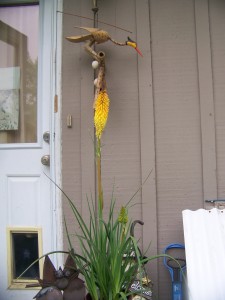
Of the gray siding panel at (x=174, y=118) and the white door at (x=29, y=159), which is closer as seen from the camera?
the gray siding panel at (x=174, y=118)

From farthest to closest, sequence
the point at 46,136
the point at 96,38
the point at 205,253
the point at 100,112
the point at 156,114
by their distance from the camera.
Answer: the point at 46,136, the point at 156,114, the point at 96,38, the point at 100,112, the point at 205,253

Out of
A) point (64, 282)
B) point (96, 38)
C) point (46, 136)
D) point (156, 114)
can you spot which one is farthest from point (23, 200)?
point (96, 38)

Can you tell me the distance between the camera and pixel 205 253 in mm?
→ 1743

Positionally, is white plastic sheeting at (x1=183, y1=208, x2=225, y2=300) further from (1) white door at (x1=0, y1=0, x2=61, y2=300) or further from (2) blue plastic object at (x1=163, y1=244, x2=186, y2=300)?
(1) white door at (x1=0, y1=0, x2=61, y2=300)

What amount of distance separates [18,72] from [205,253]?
1.83 meters

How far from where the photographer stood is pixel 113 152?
2.12 m

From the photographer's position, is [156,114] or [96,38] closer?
[96,38]

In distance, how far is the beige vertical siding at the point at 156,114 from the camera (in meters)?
2.07

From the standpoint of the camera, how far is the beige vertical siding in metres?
2.07

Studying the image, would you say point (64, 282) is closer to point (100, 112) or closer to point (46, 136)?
point (100, 112)

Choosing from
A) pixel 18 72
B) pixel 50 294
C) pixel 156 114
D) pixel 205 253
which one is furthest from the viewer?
pixel 18 72

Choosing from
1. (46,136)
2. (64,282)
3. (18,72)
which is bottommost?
(64,282)

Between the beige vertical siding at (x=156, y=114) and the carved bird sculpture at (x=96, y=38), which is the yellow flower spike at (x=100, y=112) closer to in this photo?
the beige vertical siding at (x=156, y=114)

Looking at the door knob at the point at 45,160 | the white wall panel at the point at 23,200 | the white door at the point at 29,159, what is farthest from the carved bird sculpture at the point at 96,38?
the white wall panel at the point at 23,200
